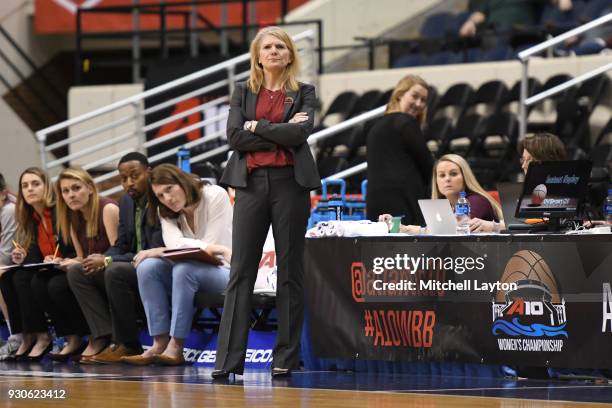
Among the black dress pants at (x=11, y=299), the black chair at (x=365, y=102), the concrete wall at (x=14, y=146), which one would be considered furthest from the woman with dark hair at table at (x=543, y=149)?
the concrete wall at (x=14, y=146)

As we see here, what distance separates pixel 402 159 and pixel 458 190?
0.63 m

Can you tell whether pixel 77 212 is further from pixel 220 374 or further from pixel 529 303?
pixel 529 303

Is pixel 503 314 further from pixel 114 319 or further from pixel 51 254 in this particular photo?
pixel 51 254

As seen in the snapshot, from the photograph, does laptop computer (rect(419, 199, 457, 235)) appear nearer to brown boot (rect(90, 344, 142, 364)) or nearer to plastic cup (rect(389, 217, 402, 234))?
plastic cup (rect(389, 217, 402, 234))

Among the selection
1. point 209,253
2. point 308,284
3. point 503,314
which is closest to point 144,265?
point 209,253

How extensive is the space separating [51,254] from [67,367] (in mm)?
1193

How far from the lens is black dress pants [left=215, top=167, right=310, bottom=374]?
21.9ft

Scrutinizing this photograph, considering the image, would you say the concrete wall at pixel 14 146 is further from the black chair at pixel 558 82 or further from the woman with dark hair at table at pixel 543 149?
the woman with dark hair at table at pixel 543 149

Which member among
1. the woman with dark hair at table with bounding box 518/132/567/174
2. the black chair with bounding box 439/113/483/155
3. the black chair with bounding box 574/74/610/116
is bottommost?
the woman with dark hair at table with bounding box 518/132/567/174

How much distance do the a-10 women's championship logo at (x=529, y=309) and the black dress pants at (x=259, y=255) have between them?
3.27 ft

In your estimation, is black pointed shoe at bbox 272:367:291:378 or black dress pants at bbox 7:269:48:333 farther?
black dress pants at bbox 7:269:48:333

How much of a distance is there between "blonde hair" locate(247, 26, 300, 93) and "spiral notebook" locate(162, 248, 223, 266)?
1.23 meters

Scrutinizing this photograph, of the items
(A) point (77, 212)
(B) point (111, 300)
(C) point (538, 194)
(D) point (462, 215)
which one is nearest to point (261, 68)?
(D) point (462, 215)

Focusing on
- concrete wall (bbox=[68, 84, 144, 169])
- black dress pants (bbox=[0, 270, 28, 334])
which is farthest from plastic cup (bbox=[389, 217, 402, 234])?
concrete wall (bbox=[68, 84, 144, 169])
